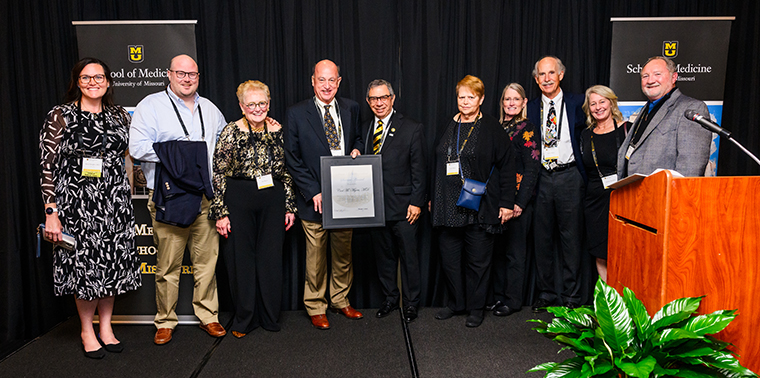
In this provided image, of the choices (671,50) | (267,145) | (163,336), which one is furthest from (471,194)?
(163,336)

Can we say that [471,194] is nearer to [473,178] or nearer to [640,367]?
[473,178]

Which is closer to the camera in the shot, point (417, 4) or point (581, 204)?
point (581, 204)

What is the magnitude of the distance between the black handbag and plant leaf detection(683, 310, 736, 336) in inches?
60.5

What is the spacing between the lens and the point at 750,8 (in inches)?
141

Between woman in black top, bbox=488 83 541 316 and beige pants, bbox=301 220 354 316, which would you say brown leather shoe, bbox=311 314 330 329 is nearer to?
beige pants, bbox=301 220 354 316

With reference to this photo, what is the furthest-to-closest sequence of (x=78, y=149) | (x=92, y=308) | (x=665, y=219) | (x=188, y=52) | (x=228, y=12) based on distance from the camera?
(x=228, y=12) → (x=188, y=52) → (x=92, y=308) → (x=78, y=149) → (x=665, y=219)

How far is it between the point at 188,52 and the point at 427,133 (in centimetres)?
191

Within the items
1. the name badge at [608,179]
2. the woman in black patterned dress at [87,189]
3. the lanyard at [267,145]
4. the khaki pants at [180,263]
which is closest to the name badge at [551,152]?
the name badge at [608,179]

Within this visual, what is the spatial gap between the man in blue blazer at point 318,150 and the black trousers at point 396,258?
0.24 metres

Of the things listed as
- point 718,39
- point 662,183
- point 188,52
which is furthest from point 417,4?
point 662,183

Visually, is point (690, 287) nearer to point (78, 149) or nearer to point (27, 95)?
point (78, 149)

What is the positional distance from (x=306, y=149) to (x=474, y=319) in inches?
64.8

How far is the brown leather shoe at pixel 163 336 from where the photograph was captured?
279cm

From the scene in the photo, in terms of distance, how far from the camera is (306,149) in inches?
117
